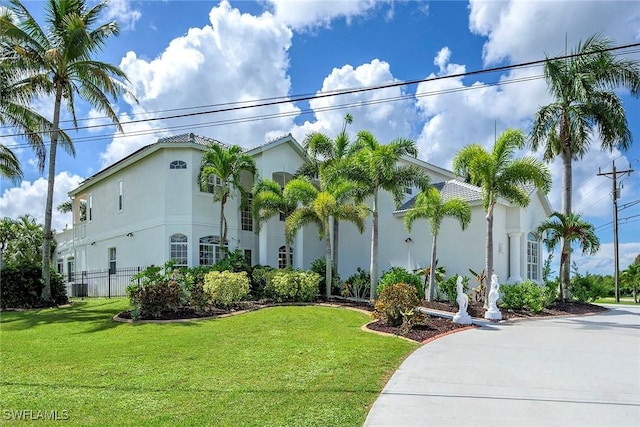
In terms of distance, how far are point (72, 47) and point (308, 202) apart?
1170cm

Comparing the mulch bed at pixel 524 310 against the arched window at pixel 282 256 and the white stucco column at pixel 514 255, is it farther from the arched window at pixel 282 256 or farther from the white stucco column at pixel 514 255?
the arched window at pixel 282 256

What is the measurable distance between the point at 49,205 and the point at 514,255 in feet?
68.3

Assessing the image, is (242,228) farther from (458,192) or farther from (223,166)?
(458,192)

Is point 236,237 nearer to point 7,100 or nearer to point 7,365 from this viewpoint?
point 7,100

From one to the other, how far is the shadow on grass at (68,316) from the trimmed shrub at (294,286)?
5.95m

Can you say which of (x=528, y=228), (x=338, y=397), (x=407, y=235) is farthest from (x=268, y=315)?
(x=528, y=228)

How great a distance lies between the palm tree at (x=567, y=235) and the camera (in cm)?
1862

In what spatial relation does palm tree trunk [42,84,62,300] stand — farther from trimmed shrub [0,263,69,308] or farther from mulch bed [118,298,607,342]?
mulch bed [118,298,607,342]

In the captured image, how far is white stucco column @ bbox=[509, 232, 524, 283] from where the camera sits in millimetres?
20359

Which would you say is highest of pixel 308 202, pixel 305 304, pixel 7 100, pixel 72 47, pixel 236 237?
pixel 72 47

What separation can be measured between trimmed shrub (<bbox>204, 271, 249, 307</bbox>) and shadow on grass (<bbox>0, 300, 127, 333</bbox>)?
335 centimetres

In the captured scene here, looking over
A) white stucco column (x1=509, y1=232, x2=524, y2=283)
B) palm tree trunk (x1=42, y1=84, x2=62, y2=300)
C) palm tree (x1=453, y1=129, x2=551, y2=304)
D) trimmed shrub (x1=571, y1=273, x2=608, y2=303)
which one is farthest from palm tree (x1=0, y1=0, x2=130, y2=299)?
trimmed shrub (x1=571, y1=273, x2=608, y2=303)

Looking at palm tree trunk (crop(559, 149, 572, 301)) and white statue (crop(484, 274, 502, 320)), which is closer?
white statue (crop(484, 274, 502, 320))

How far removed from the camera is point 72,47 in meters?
18.2
